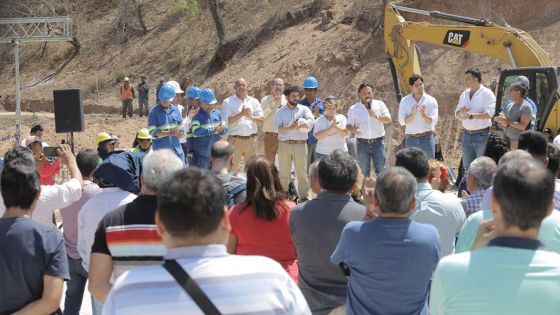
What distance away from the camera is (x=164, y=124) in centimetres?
1145

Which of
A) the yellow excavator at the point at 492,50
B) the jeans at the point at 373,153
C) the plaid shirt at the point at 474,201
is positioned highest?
the yellow excavator at the point at 492,50

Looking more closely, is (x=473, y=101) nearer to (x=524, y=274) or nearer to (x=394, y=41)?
(x=394, y=41)

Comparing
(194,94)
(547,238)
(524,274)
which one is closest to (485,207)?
(547,238)

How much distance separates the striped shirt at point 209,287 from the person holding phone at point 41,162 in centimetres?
703

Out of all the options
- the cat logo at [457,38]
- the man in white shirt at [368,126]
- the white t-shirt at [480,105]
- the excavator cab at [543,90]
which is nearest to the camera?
the white t-shirt at [480,105]

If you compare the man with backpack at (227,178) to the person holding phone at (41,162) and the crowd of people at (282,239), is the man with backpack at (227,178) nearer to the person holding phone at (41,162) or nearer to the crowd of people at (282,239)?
the crowd of people at (282,239)

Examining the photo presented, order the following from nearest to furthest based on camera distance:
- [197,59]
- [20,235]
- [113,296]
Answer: [113,296] → [20,235] → [197,59]

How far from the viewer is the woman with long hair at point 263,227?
469 centimetres

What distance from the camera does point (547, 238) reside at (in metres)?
3.80

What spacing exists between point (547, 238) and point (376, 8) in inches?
884

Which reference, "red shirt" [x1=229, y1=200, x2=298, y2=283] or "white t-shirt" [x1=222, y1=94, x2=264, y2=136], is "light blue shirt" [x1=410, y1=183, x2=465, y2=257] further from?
"white t-shirt" [x1=222, y1=94, x2=264, y2=136]

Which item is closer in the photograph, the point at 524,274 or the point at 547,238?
the point at 524,274

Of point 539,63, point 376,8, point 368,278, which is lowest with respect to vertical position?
point 368,278

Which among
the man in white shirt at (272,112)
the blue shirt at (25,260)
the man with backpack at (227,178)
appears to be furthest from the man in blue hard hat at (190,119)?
the blue shirt at (25,260)
